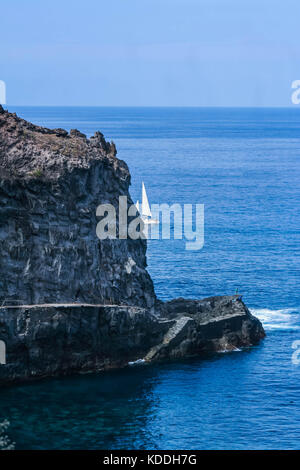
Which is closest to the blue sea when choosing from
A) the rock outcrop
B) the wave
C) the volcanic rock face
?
the wave

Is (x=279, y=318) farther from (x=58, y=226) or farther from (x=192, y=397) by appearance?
(x=58, y=226)

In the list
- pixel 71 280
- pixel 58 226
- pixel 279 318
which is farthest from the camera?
pixel 279 318

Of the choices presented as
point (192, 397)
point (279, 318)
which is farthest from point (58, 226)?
point (279, 318)

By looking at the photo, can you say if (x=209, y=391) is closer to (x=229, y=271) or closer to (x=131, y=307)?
(x=131, y=307)

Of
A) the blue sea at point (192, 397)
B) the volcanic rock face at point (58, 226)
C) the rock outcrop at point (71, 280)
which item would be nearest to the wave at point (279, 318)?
the blue sea at point (192, 397)

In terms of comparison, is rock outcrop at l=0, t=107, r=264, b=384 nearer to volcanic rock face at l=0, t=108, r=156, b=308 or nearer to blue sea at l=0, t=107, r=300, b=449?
volcanic rock face at l=0, t=108, r=156, b=308

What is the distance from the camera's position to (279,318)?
101 meters

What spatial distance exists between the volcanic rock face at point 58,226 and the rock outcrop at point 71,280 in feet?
0.33

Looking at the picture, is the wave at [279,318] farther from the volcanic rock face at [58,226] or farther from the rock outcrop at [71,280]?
the volcanic rock face at [58,226]

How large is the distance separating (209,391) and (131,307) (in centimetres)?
1234

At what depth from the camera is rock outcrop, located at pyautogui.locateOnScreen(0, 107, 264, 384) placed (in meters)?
82.1

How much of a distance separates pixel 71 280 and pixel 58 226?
5.59 m

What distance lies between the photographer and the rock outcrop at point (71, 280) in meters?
82.1

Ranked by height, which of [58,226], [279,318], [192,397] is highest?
[58,226]
